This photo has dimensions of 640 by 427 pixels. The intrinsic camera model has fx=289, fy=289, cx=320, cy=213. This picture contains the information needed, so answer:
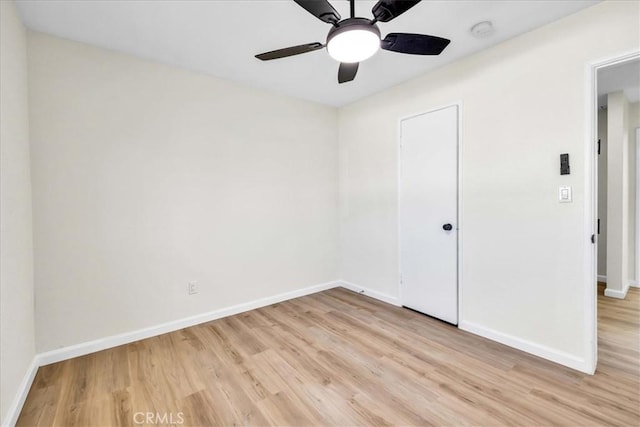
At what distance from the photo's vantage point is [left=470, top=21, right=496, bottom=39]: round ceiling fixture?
2.13 m

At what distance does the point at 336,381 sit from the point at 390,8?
89.2 inches

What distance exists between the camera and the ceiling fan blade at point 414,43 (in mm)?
1669

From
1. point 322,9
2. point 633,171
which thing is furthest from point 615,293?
point 322,9

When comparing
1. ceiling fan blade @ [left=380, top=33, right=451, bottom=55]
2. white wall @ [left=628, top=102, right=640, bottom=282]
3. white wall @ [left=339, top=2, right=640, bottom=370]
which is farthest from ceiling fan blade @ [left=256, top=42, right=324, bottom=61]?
white wall @ [left=628, top=102, right=640, bottom=282]

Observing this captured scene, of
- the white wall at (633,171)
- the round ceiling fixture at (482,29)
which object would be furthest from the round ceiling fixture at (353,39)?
the white wall at (633,171)

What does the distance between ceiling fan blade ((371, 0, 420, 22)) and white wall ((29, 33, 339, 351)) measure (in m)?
2.05

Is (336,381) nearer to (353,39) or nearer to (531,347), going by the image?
(531,347)

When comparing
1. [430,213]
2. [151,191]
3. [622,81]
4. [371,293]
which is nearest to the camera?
[151,191]

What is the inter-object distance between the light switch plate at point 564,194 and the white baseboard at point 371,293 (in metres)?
1.87

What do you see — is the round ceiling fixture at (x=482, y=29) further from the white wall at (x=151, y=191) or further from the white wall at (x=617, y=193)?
the white wall at (x=617, y=193)

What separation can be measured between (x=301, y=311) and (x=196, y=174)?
6.04 ft

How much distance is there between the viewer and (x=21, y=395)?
5.85 ft

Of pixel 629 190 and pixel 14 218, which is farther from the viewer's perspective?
pixel 629 190

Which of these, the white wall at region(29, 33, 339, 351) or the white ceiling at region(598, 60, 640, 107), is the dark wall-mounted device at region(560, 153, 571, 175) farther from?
the white wall at region(29, 33, 339, 351)
